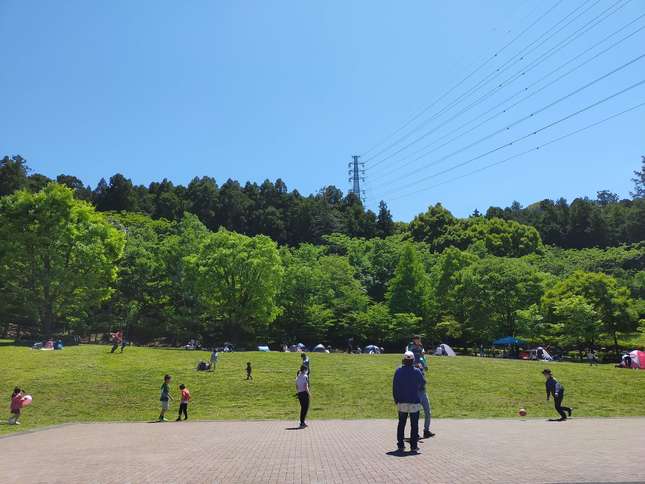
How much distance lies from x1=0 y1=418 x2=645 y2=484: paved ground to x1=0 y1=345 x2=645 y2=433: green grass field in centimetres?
542

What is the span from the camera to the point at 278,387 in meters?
29.8

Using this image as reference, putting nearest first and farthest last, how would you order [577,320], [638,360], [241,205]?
[638,360], [577,320], [241,205]

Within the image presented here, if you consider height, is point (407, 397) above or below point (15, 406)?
above

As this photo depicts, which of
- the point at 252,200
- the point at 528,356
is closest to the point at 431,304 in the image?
the point at 528,356

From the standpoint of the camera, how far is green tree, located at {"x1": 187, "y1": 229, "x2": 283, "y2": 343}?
64.2 m

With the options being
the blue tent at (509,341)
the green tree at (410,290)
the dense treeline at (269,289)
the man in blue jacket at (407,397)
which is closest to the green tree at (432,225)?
the dense treeline at (269,289)

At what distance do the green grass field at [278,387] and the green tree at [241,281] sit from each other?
22.4 m

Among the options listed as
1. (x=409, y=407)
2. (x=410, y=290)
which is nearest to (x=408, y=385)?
(x=409, y=407)

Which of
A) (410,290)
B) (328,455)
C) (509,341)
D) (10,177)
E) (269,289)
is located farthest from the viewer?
(10,177)

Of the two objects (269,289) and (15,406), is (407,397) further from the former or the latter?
(269,289)

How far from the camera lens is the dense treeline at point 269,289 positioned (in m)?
55.8

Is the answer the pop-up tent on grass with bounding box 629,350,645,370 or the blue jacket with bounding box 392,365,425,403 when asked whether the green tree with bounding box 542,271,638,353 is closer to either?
the pop-up tent on grass with bounding box 629,350,645,370

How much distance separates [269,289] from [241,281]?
3290 mm

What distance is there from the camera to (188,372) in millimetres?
34562
